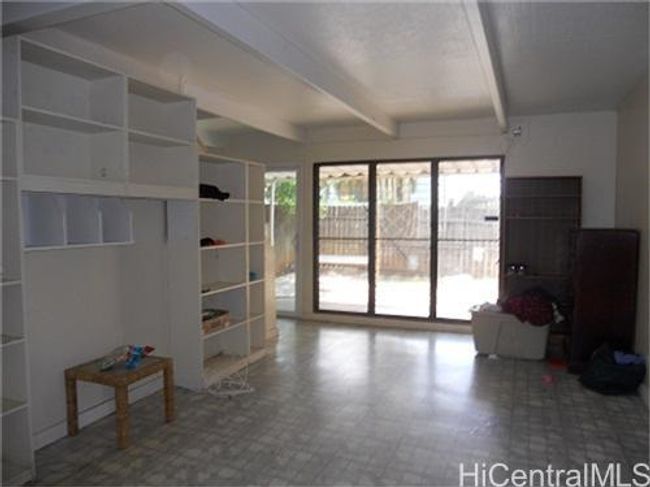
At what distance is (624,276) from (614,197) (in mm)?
1389

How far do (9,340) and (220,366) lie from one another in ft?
6.84

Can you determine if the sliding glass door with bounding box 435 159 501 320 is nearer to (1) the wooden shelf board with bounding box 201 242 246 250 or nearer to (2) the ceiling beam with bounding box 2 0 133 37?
(1) the wooden shelf board with bounding box 201 242 246 250

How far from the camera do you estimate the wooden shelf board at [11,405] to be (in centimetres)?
250

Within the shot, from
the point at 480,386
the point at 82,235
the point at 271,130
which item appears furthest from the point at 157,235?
the point at 480,386

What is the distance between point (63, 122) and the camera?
288 cm

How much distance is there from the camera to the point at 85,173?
323 centimetres

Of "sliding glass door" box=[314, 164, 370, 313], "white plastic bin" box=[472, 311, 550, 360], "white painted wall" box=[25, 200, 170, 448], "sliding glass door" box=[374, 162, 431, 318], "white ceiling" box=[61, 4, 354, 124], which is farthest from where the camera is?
"sliding glass door" box=[314, 164, 370, 313]

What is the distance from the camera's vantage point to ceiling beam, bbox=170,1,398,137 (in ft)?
8.14

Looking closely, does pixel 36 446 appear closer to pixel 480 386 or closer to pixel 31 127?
pixel 31 127

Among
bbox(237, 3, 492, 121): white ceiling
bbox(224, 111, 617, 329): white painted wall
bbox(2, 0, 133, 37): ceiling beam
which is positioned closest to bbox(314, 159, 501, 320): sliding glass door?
bbox(224, 111, 617, 329): white painted wall

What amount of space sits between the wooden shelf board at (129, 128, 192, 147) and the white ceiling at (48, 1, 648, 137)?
586 mm

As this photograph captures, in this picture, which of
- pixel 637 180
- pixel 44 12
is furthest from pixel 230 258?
pixel 637 180

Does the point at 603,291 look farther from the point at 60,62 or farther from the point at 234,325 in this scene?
the point at 60,62

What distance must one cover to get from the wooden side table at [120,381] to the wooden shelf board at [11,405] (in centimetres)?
50
